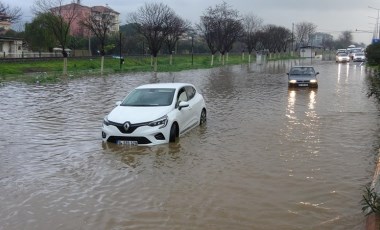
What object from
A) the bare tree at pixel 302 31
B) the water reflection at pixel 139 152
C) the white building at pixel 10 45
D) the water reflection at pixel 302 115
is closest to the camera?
the water reflection at pixel 139 152

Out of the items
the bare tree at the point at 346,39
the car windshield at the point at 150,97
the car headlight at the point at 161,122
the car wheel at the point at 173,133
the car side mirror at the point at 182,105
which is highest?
the bare tree at the point at 346,39

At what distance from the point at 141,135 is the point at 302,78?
16.9m

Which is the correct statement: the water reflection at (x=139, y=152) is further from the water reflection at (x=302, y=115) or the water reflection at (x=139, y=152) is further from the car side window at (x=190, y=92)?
the water reflection at (x=302, y=115)

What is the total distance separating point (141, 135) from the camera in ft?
32.9

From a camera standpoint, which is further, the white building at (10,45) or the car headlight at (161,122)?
the white building at (10,45)

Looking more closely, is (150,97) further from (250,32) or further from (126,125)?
(250,32)

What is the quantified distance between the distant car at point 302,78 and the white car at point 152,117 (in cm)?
1380

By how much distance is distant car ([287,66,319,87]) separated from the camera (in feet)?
81.7

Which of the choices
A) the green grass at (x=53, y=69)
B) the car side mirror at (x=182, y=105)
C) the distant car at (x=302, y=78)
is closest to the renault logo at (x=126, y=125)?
the car side mirror at (x=182, y=105)

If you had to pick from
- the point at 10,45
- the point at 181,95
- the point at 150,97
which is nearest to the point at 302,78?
the point at 181,95

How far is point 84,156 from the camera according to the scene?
9562 millimetres

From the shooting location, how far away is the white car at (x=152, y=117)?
1011 centimetres

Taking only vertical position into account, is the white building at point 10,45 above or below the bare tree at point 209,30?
below

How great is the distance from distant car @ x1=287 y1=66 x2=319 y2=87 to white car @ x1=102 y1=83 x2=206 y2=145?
13804 mm
